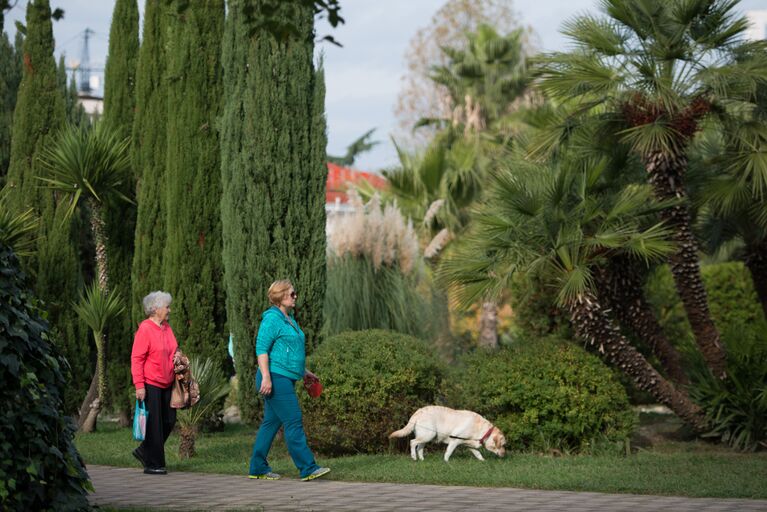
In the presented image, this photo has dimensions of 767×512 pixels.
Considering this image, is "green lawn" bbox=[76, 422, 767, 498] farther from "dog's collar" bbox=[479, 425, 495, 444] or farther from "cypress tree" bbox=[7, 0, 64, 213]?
"cypress tree" bbox=[7, 0, 64, 213]

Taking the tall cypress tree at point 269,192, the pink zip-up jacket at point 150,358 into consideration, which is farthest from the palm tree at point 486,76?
the pink zip-up jacket at point 150,358

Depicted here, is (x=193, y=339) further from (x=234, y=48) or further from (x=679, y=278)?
(x=679, y=278)

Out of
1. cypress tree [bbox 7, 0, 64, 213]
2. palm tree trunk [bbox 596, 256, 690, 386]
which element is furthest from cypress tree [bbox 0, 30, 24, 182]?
palm tree trunk [bbox 596, 256, 690, 386]

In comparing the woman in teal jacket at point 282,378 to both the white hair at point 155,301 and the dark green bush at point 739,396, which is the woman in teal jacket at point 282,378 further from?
the dark green bush at point 739,396

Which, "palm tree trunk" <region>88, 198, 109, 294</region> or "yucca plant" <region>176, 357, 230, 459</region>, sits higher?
"palm tree trunk" <region>88, 198, 109, 294</region>

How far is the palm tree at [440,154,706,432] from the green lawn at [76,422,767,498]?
126 cm

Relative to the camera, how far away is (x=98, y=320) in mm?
13945

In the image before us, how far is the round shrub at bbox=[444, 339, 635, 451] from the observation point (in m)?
11.1

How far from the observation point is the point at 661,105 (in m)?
11.7

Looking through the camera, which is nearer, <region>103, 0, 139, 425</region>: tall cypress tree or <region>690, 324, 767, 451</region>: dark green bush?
<region>690, 324, 767, 451</region>: dark green bush

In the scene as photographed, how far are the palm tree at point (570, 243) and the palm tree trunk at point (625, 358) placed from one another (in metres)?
0.01

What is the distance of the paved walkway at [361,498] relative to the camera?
25.3 feet

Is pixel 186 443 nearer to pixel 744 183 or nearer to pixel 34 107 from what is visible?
pixel 34 107

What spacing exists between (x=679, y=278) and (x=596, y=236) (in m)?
1.64
